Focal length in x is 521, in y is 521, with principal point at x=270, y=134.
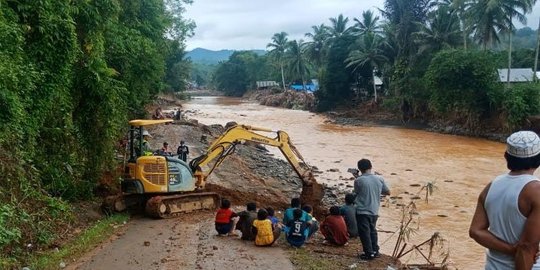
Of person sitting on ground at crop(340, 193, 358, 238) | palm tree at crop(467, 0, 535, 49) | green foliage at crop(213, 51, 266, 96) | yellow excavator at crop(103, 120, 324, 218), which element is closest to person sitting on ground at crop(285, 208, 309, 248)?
person sitting on ground at crop(340, 193, 358, 238)

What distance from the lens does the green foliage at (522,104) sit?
35.6m

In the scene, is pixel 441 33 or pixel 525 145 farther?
pixel 441 33

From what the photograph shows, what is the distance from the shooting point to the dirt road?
8562 millimetres

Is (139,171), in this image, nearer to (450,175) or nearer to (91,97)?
(91,97)

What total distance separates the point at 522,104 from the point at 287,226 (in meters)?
30.7

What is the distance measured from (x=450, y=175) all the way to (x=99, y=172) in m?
15.8

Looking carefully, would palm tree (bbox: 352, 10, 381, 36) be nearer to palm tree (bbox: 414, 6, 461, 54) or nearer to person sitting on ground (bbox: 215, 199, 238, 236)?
palm tree (bbox: 414, 6, 461, 54)

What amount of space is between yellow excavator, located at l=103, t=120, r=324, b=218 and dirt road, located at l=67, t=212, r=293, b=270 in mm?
850

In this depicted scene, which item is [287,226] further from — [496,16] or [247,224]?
[496,16]

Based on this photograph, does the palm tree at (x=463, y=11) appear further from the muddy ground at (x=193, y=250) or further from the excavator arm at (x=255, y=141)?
the excavator arm at (x=255, y=141)

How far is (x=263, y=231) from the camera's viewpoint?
969 cm

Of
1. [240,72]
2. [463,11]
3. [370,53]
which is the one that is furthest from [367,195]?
[240,72]

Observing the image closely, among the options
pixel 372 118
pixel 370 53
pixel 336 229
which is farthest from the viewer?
pixel 372 118

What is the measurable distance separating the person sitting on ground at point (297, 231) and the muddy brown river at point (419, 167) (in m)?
2.79
